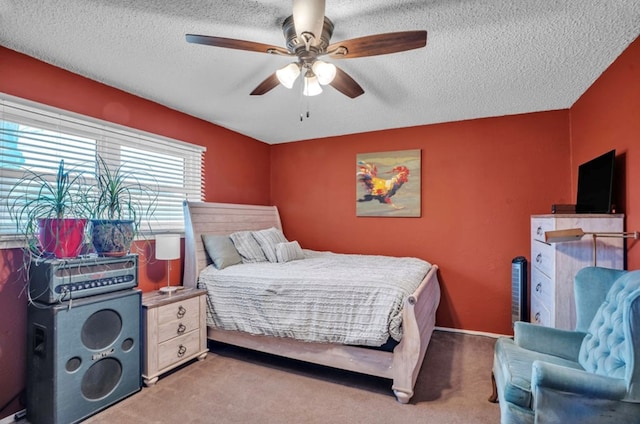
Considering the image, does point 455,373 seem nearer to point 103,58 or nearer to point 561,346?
point 561,346

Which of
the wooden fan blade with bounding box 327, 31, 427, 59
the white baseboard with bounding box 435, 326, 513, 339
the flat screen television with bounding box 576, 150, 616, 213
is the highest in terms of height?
the wooden fan blade with bounding box 327, 31, 427, 59

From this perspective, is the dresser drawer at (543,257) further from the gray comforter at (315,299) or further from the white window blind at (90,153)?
the white window blind at (90,153)

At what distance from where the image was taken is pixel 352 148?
170 inches

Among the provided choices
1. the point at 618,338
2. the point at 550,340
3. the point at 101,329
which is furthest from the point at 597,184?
the point at 101,329

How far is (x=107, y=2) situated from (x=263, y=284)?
2.14 m

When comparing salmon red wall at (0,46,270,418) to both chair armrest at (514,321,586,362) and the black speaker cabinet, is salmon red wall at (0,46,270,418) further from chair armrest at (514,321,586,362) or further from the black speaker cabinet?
chair armrest at (514,321,586,362)

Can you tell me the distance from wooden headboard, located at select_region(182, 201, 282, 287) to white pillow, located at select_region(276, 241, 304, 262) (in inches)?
25.8

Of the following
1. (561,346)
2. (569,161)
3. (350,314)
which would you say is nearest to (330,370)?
(350,314)

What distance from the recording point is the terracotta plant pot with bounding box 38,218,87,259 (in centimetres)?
202

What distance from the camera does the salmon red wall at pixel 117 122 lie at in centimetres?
211

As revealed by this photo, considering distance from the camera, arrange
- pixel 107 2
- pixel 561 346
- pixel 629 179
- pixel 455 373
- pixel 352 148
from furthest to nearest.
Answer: pixel 352 148 < pixel 455 373 < pixel 629 179 < pixel 561 346 < pixel 107 2

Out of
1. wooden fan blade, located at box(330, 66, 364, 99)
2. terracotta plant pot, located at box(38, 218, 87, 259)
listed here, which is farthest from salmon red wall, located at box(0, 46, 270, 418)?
wooden fan blade, located at box(330, 66, 364, 99)

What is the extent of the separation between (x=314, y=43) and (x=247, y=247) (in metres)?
2.44

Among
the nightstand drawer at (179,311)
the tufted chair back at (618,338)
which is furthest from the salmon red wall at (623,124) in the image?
the nightstand drawer at (179,311)
